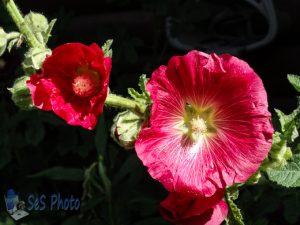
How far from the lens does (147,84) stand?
1.01 metres

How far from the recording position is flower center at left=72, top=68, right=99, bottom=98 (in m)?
1.04

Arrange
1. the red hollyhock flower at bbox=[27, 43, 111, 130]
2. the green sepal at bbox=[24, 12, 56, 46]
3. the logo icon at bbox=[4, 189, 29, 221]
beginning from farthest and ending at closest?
the logo icon at bbox=[4, 189, 29, 221] → the green sepal at bbox=[24, 12, 56, 46] → the red hollyhock flower at bbox=[27, 43, 111, 130]

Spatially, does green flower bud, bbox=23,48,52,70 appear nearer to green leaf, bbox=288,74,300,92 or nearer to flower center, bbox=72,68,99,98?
flower center, bbox=72,68,99,98

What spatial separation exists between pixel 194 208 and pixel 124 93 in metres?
0.90

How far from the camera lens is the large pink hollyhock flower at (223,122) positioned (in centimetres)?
101

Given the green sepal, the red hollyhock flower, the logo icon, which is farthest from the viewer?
the logo icon

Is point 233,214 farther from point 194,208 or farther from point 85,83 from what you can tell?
point 85,83

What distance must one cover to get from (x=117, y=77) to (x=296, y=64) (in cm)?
67

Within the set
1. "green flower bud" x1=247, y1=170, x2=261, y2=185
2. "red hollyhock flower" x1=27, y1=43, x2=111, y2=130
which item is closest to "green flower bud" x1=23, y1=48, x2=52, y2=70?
"red hollyhock flower" x1=27, y1=43, x2=111, y2=130

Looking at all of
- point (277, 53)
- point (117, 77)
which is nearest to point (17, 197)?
point (117, 77)

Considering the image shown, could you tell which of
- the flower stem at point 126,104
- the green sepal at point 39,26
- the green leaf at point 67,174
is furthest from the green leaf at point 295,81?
the green leaf at point 67,174

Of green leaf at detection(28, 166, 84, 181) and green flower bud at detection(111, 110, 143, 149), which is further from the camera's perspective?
green leaf at detection(28, 166, 84, 181)

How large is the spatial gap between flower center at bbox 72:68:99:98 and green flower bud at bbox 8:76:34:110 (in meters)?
0.08

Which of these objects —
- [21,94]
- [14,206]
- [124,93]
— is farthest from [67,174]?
[21,94]
